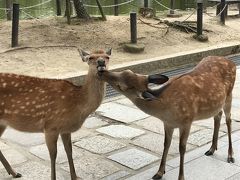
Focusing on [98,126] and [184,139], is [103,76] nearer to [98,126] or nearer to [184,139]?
[184,139]

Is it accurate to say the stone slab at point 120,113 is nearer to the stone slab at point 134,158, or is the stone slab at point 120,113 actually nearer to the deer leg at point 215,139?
the stone slab at point 134,158

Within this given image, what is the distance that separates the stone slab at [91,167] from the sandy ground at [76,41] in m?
2.24

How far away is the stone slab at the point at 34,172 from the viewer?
3705 mm

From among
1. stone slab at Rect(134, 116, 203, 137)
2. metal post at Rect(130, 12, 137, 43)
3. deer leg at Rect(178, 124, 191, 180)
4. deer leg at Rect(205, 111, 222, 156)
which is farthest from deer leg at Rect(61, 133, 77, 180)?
metal post at Rect(130, 12, 137, 43)

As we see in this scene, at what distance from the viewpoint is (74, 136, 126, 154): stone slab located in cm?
430

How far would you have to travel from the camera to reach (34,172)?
3791 millimetres

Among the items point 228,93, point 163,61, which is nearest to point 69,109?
point 228,93

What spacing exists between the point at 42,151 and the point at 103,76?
4.52 feet

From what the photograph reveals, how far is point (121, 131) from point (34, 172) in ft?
4.08

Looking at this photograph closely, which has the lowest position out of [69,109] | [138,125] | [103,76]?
[138,125]

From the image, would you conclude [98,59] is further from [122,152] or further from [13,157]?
[13,157]

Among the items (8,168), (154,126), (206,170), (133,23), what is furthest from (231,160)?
(133,23)

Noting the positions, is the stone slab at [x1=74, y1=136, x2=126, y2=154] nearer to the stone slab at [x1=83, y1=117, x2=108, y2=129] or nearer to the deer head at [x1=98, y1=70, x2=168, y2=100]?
the stone slab at [x1=83, y1=117, x2=108, y2=129]

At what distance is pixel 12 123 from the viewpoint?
3389 mm
